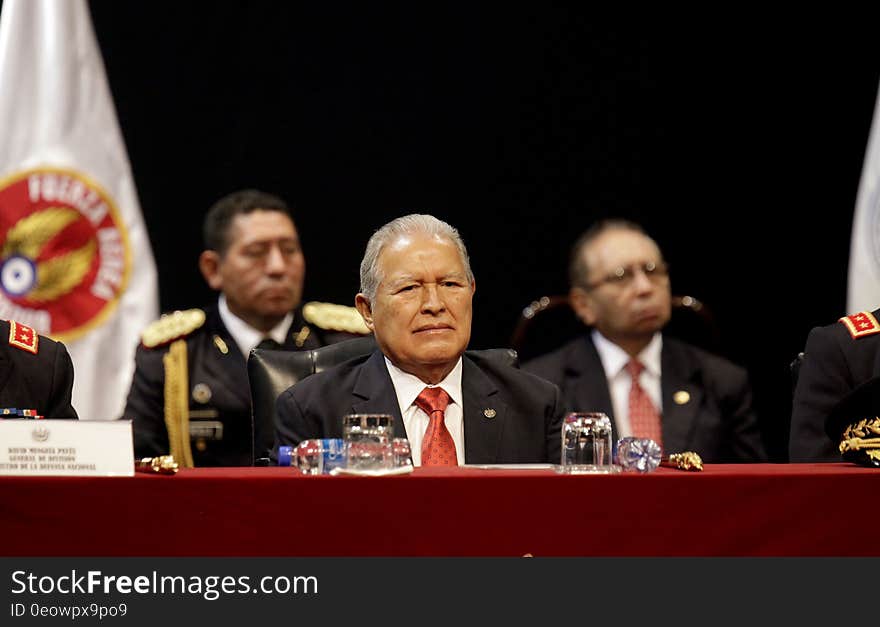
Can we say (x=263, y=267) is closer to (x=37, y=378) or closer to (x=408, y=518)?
(x=37, y=378)

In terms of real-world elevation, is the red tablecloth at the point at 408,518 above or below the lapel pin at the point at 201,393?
below

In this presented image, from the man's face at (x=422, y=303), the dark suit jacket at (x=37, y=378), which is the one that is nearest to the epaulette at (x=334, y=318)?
the dark suit jacket at (x=37, y=378)

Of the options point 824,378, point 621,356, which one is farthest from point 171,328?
point 824,378

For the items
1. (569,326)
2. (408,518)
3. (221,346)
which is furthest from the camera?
(569,326)

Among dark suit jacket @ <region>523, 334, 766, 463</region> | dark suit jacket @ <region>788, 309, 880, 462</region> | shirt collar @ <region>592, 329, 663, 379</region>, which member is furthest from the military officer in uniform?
dark suit jacket @ <region>788, 309, 880, 462</region>

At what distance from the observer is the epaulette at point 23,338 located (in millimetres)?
2930

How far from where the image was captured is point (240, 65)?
477 cm

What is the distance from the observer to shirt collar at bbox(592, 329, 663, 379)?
4.57 meters

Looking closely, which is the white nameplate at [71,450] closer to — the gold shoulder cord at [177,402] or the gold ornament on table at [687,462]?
the gold ornament on table at [687,462]

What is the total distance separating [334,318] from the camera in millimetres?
4422

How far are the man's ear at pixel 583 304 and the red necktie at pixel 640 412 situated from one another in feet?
0.76

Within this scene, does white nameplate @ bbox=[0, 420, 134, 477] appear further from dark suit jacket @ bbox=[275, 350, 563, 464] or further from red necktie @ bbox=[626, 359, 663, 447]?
red necktie @ bbox=[626, 359, 663, 447]

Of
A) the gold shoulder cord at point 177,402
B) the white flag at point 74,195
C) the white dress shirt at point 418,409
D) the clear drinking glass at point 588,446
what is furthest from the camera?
the white flag at point 74,195

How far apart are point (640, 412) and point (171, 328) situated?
1731mm
